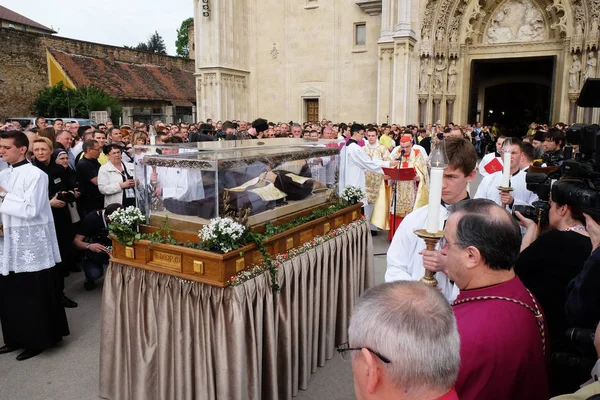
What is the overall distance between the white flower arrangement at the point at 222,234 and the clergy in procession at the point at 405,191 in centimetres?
528

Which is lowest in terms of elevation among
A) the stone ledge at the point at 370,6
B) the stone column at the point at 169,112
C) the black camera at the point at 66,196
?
the black camera at the point at 66,196

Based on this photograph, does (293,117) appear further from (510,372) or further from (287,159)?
(510,372)

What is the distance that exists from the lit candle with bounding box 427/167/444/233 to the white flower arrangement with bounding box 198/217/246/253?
59.6 inches

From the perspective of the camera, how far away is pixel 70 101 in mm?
27203

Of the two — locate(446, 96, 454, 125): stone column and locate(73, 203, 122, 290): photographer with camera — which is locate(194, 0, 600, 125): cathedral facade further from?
locate(73, 203, 122, 290): photographer with camera

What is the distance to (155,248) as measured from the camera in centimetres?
Answer: 329

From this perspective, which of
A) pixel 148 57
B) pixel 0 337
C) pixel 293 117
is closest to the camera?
pixel 0 337

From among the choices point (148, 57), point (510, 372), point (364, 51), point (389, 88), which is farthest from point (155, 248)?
point (148, 57)

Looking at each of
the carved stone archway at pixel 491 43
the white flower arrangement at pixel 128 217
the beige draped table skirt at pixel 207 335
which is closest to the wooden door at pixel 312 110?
the carved stone archway at pixel 491 43

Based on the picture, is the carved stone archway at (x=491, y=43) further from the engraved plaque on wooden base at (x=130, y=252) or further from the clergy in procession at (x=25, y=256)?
the engraved plaque on wooden base at (x=130, y=252)

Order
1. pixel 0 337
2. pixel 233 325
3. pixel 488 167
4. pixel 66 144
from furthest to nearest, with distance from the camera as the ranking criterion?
pixel 66 144 < pixel 488 167 < pixel 0 337 < pixel 233 325

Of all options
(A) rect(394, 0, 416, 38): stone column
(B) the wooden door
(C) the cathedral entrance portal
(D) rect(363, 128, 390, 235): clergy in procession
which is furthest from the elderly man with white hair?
(C) the cathedral entrance portal

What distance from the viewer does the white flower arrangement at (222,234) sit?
3.00m

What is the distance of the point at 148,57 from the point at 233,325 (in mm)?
39362
